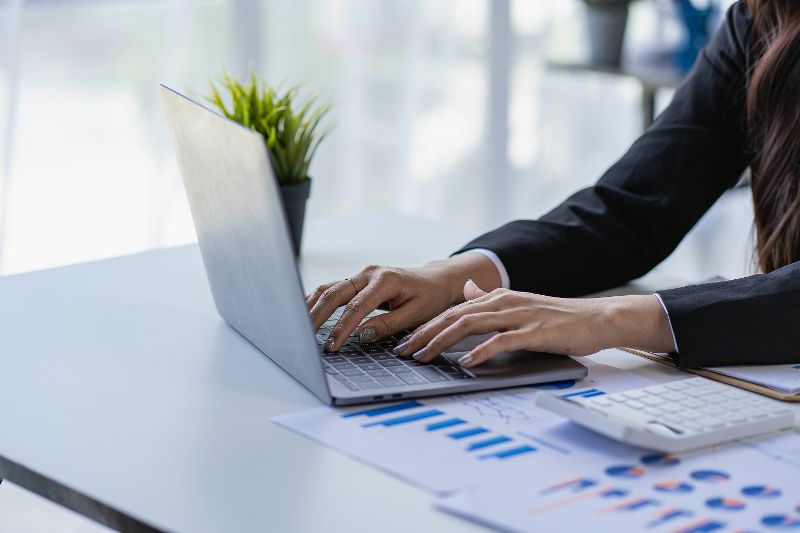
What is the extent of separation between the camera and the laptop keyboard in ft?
3.10

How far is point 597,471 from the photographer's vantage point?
798mm

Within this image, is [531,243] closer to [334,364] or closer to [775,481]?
[334,364]

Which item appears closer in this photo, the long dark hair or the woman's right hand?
the woman's right hand

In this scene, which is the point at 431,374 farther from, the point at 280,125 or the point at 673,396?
the point at 280,125

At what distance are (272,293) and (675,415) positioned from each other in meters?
0.35

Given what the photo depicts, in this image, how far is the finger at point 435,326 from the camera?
40.0 inches

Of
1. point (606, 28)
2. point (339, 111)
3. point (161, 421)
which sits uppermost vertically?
point (606, 28)

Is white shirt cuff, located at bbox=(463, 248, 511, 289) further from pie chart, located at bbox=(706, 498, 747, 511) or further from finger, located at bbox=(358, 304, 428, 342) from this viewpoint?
pie chart, located at bbox=(706, 498, 747, 511)

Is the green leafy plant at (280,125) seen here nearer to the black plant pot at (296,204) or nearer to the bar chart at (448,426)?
the black plant pot at (296,204)

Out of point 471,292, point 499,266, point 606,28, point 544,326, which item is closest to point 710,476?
point 544,326

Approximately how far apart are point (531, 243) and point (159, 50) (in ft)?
5.30

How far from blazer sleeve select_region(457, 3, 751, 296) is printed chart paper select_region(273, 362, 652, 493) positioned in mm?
352

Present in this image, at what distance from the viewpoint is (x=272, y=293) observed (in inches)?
37.5

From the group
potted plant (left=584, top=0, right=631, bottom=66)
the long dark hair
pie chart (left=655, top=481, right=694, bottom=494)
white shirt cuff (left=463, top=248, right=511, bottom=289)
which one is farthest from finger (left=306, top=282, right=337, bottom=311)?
potted plant (left=584, top=0, right=631, bottom=66)
